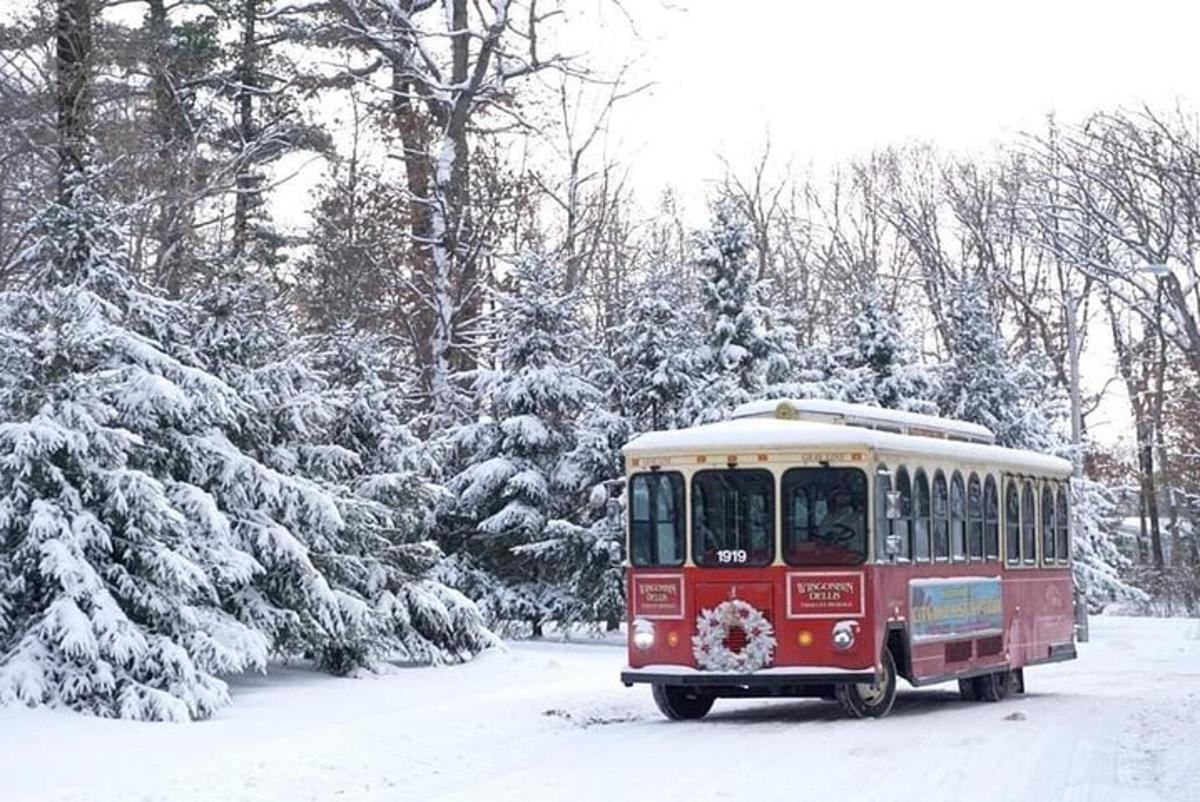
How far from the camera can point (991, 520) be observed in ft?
78.6

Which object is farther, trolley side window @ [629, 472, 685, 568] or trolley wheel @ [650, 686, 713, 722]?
trolley side window @ [629, 472, 685, 568]

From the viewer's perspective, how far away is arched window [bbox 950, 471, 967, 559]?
22.7 meters

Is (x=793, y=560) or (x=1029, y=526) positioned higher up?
(x=1029, y=526)

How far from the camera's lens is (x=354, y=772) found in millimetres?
15633

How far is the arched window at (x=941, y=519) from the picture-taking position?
2216 centimetres

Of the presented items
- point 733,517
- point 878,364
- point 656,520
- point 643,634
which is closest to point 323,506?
point 656,520

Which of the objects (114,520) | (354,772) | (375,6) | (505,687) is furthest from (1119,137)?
(354,772)

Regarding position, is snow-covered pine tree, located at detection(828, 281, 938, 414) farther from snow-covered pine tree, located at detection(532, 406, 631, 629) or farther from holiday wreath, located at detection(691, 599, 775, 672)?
holiday wreath, located at detection(691, 599, 775, 672)

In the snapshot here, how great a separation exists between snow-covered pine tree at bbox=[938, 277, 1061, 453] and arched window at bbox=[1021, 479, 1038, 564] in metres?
22.5

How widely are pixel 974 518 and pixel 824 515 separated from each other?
11.9 feet

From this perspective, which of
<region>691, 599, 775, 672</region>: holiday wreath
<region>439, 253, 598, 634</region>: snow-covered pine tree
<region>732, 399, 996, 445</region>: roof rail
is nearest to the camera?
<region>691, 599, 775, 672</region>: holiday wreath

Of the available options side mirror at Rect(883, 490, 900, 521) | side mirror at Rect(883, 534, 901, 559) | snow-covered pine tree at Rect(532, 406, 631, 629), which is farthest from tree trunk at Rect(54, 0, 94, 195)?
side mirror at Rect(883, 534, 901, 559)

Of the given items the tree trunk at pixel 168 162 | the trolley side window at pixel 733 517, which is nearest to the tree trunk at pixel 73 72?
the tree trunk at pixel 168 162

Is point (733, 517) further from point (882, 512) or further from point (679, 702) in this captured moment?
point (679, 702)
